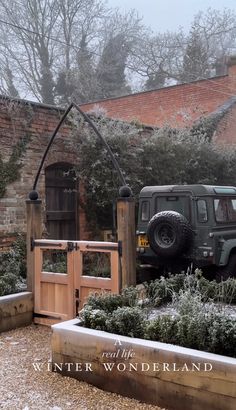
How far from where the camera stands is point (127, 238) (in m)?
4.93

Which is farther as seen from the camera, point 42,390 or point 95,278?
point 95,278

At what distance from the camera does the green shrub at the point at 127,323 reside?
13.0ft

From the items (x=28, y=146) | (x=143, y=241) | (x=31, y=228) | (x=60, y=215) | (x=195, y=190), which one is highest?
(x=28, y=146)

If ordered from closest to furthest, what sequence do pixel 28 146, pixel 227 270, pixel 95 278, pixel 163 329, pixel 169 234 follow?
pixel 163 329 → pixel 95 278 → pixel 169 234 → pixel 227 270 → pixel 28 146

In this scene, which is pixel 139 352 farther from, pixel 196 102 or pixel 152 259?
pixel 196 102

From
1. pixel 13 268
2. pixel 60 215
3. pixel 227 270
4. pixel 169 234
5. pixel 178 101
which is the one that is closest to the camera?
pixel 169 234

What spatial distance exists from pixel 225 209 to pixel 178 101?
10.1 m

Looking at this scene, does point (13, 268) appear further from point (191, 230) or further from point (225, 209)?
point (225, 209)

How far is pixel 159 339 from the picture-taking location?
3820 millimetres

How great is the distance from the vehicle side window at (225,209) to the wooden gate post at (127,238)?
101 inches

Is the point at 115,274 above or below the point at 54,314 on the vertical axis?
above

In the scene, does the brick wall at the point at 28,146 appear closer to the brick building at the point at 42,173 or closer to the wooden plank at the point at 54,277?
the brick building at the point at 42,173

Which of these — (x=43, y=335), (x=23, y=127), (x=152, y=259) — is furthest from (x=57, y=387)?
(x=23, y=127)

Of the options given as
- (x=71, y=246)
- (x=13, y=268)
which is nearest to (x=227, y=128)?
(x=13, y=268)
